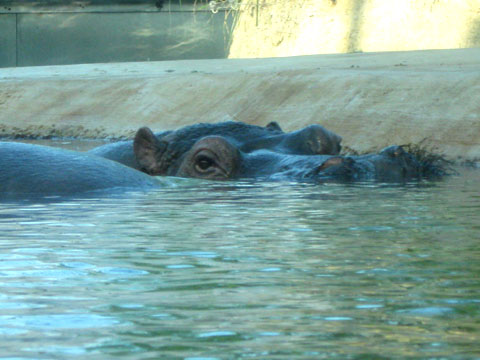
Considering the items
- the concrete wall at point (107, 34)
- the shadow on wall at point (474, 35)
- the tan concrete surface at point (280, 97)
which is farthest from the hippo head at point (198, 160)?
the concrete wall at point (107, 34)

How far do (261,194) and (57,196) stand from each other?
3.54 feet

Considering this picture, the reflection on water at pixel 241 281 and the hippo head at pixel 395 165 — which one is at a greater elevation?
the hippo head at pixel 395 165

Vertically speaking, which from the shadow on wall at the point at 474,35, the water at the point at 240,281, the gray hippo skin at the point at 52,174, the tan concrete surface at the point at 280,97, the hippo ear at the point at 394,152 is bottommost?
the water at the point at 240,281

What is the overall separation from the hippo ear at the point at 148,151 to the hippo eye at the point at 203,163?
0.43m

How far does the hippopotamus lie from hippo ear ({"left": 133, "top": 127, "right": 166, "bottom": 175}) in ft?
0.20

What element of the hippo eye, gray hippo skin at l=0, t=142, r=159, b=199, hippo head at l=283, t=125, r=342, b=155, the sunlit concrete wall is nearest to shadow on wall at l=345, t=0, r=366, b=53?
the sunlit concrete wall

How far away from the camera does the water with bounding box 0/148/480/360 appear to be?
2.15 m

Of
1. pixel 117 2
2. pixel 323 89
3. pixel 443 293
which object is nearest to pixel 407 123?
pixel 323 89

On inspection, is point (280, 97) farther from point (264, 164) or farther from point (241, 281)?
point (241, 281)

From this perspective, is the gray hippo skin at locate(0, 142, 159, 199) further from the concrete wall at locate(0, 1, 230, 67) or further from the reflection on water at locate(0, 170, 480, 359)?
the concrete wall at locate(0, 1, 230, 67)

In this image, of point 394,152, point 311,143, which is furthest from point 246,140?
point 394,152

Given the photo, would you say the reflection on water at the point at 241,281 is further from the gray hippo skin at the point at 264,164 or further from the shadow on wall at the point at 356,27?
the shadow on wall at the point at 356,27

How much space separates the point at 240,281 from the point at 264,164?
3.82m

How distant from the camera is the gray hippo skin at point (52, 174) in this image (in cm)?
560
